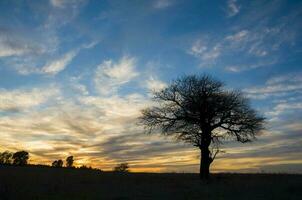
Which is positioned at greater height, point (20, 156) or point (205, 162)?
point (20, 156)

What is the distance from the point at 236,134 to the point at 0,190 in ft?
77.4

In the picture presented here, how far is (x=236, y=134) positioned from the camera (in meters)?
34.9

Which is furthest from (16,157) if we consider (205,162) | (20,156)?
(205,162)

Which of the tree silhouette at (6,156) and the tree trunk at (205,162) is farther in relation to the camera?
the tree silhouette at (6,156)

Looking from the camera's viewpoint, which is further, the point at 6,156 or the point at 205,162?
the point at 6,156

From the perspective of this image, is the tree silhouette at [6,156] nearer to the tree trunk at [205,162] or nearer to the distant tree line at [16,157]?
the distant tree line at [16,157]

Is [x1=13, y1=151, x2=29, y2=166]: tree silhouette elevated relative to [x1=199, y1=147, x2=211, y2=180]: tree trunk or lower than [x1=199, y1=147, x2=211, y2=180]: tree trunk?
elevated

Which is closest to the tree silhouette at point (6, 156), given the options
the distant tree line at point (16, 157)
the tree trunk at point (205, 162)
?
the distant tree line at point (16, 157)

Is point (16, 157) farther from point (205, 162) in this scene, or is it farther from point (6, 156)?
point (205, 162)

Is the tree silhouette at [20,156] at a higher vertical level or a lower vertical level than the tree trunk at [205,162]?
higher

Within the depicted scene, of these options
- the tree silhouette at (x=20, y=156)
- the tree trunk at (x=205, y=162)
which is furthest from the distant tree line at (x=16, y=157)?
the tree trunk at (x=205, y=162)

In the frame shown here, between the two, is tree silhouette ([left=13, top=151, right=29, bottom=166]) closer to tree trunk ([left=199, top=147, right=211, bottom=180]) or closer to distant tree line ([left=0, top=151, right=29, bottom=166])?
distant tree line ([left=0, top=151, right=29, bottom=166])

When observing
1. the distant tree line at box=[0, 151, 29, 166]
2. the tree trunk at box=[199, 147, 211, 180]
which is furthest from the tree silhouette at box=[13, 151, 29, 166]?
the tree trunk at box=[199, 147, 211, 180]

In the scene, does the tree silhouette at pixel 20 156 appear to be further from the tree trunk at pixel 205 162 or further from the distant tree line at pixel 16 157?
the tree trunk at pixel 205 162
